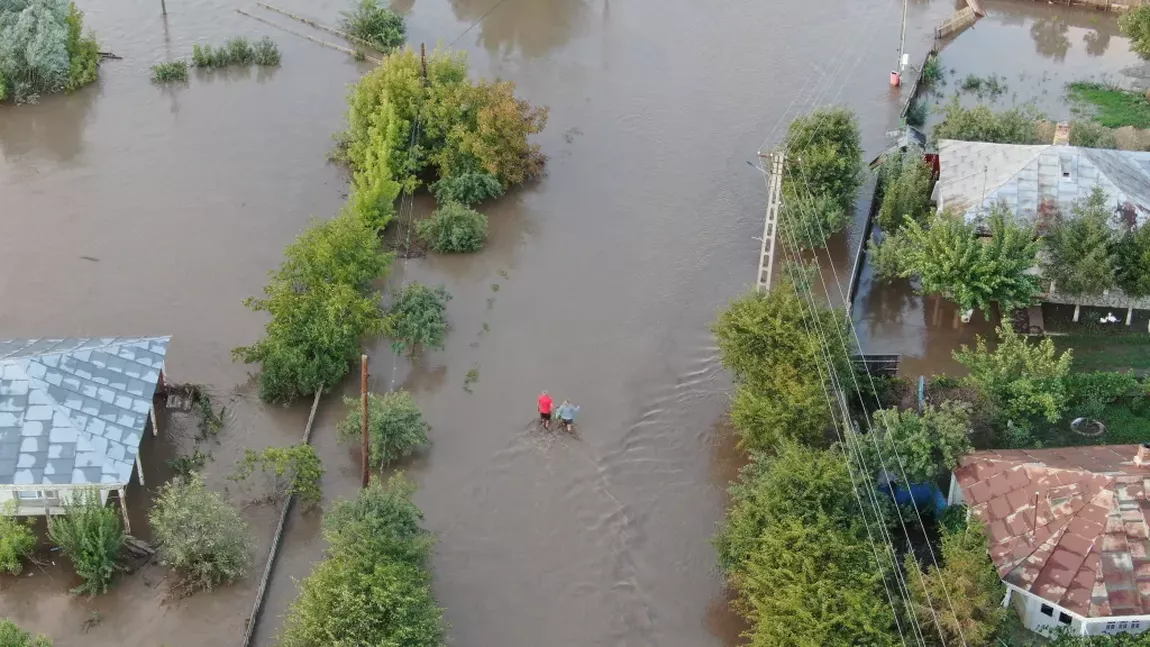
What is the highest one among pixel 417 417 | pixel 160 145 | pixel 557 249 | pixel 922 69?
pixel 922 69

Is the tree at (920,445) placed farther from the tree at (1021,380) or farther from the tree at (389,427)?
the tree at (389,427)

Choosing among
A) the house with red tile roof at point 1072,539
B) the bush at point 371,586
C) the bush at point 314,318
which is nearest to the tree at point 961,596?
the house with red tile roof at point 1072,539

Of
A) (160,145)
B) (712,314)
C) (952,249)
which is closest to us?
(952,249)

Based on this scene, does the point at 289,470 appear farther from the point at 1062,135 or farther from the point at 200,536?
the point at 1062,135

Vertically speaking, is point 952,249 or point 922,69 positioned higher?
point 922,69

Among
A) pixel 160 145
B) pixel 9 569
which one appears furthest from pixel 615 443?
pixel 160 145

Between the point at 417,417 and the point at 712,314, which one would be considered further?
the point at 712,314

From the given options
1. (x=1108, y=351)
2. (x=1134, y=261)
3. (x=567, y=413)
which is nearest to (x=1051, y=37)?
(x=1134, y=261)

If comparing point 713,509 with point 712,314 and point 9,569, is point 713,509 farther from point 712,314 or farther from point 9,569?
point 9,569
